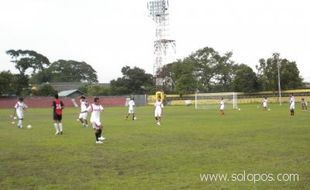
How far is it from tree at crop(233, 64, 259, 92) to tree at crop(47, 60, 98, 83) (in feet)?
220

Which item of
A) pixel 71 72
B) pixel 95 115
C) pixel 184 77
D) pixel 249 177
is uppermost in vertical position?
pixel 71 72

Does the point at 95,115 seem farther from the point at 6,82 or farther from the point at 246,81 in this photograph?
the point at 246,81

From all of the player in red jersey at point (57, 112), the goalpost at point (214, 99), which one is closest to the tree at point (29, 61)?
the goalpost at point (214, 99)

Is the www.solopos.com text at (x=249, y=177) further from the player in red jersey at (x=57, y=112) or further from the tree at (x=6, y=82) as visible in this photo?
the tree at (x=6, y=82)

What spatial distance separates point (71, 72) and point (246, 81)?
73.3 meters

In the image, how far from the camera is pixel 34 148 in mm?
16984

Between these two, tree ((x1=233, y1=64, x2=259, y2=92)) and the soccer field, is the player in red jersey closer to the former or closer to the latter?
the soccer field

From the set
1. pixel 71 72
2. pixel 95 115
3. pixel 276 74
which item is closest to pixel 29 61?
pixel 71 72

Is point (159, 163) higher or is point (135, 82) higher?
point (135, 82)

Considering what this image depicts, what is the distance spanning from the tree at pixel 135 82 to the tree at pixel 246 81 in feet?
77.4

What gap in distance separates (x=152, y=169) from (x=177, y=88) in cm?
A: 8682

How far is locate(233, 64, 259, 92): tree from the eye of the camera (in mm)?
93625

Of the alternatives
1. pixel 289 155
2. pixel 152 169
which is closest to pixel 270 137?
pixel 289 155

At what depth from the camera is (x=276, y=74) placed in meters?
90.2
